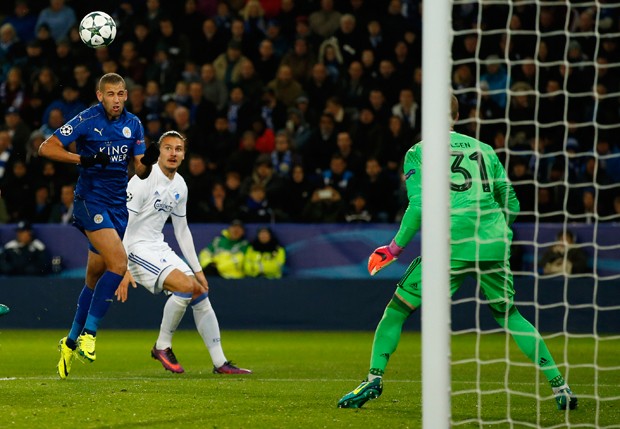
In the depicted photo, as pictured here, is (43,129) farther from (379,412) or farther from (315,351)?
(379,412)

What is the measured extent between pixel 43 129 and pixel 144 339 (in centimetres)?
458

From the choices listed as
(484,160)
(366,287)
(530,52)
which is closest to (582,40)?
(530,52)

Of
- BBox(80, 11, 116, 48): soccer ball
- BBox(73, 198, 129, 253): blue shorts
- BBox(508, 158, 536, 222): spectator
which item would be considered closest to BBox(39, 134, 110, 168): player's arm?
BBox(73, 198, 129, 253): blue shorts

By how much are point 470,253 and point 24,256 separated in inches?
359

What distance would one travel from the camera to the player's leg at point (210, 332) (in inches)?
371

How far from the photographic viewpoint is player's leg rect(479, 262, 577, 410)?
7023 mm

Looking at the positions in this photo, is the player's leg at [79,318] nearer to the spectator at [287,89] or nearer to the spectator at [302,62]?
the spectator at [287,89]

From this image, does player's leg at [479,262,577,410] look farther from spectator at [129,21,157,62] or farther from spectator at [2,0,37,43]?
spectator at [2,0,37,43]

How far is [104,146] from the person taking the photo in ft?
29.0

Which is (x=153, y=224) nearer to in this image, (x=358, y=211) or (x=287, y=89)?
(x=358, y=211)

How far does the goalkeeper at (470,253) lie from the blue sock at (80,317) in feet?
9.05

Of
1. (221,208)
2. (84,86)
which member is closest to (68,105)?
(84,86)

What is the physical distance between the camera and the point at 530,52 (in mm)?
15719

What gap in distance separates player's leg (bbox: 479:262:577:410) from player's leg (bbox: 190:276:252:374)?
9.71 ft
